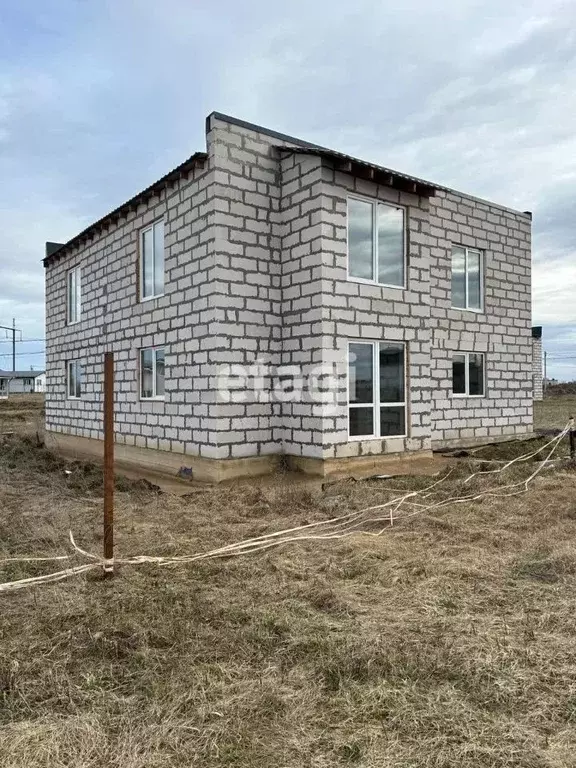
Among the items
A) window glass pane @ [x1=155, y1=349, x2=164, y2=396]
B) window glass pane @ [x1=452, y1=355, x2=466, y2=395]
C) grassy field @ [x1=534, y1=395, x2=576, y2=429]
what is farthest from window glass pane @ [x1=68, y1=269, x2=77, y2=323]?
grassy field @ [x1=534, y1=395, x2=576, y2=429]

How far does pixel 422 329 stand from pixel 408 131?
10308 mm

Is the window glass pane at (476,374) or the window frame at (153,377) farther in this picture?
the window glass pane at (476,374)

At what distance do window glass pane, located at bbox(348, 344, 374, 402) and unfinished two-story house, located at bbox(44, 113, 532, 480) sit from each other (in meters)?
0.03

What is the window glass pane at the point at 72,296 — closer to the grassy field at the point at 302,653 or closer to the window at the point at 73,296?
the window at the point at 73,296

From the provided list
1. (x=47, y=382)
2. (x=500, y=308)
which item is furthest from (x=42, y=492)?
(x=500, y=308)

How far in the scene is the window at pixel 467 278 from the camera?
43.8ft

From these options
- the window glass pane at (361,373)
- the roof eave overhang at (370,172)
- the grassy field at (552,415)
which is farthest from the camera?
the grassy field at (552,415)

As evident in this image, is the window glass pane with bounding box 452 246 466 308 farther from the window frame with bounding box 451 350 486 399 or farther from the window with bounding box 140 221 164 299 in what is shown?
the window with bounding box 140 221 164 299

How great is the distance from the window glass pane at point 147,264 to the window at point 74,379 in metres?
4.33

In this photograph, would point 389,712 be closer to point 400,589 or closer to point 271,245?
point 400,589

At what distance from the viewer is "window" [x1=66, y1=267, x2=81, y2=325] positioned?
1535 centimetres

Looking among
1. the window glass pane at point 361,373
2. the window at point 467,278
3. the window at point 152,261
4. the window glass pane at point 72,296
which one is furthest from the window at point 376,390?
the window glass pane at point 72,296

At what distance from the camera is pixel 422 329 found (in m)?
11.1

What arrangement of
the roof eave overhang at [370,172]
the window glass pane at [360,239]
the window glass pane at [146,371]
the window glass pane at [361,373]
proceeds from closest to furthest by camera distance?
1. the roof eave overhang at [370,172]
2. the window glass pane at [361,373]
3. the window glass pane at [360,239]
4. the window glass pane at [146,371]
